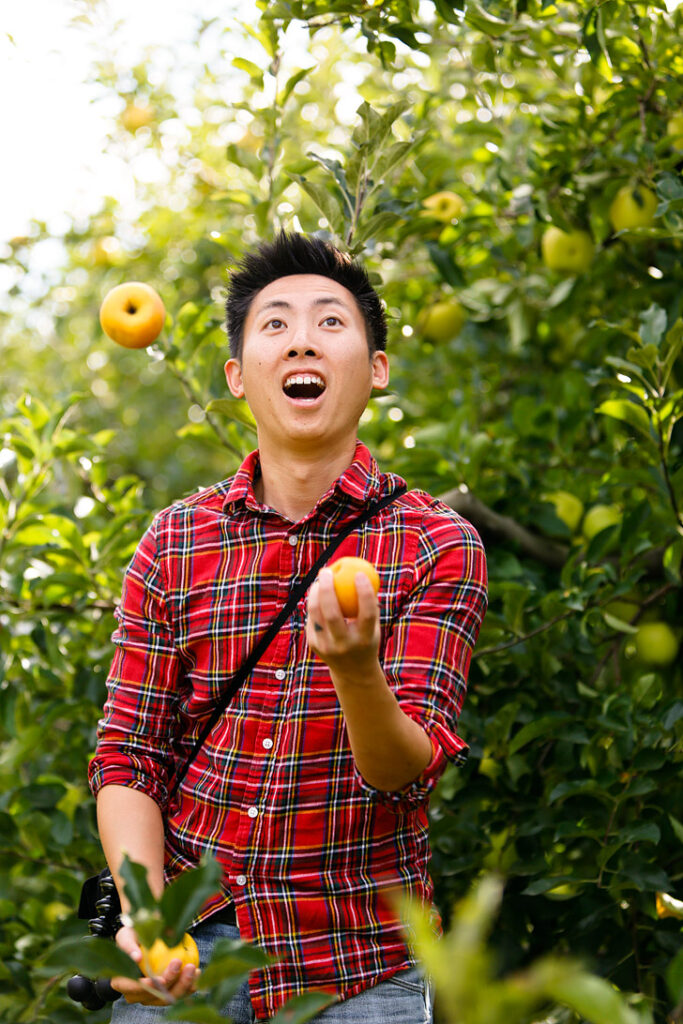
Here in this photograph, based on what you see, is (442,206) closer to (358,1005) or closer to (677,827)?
(677,827)

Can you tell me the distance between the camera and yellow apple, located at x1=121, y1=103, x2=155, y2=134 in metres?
4.09

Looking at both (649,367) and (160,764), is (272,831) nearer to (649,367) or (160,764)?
(160,764)

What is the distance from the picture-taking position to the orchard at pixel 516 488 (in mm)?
1945

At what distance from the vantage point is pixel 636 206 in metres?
2.40

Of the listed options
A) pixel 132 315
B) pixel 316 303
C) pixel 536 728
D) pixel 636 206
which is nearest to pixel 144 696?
pixel 316 303

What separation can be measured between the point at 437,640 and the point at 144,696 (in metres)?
0.43

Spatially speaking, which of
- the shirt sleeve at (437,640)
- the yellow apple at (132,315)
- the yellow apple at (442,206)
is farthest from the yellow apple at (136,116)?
the shirt sleeve at (437,640)

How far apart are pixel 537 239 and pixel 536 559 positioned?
3.22 feet

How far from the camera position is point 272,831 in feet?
4.47

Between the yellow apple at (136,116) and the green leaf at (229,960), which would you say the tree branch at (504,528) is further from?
the yellow apple at (136,116)

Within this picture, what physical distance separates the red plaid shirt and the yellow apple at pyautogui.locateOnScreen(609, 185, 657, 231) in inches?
44.6

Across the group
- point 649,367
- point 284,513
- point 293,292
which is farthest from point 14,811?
point 649,367

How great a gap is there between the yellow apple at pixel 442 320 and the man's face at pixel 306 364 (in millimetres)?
1346

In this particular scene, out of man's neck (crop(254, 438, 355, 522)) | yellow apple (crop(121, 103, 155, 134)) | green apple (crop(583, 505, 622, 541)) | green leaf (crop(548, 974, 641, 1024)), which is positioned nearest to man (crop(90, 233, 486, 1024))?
man's neck (crop(254, 438, 355, 522))
